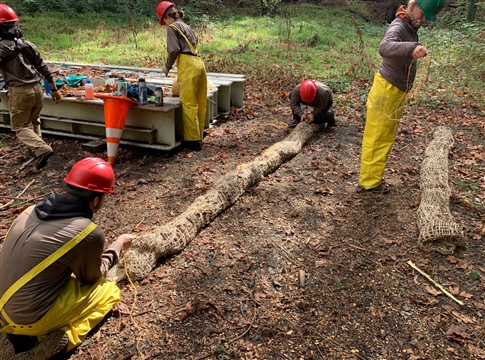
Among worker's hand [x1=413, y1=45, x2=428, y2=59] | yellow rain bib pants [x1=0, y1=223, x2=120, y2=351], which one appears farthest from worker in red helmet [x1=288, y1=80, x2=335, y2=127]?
yellow rain bib pants [x1=0, y1=223, x2=120, y2=351]

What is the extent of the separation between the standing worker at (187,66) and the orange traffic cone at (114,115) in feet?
2.82

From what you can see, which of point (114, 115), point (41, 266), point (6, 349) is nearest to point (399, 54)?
point (41, 266)

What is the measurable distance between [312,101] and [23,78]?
4612 mm

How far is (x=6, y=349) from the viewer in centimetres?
264

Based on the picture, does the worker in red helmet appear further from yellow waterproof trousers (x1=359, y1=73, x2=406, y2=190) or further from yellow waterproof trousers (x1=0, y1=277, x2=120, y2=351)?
yellow waterproof trousers (x1=0, y1=277, x2=120, y2=351)

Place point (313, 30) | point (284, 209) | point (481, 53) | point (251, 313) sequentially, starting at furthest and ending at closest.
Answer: point (313, 30)
point (481, 53)
point (284, 209)
point (251, 313)

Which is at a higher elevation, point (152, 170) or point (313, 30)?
point (313, 30)

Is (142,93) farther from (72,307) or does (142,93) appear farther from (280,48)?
(280,48)

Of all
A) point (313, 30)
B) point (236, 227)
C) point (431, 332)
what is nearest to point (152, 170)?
point (236, 227)

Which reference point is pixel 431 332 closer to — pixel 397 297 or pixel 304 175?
pixel 397 297

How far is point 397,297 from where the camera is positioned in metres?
3.31

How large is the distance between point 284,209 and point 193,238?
1.22 meters

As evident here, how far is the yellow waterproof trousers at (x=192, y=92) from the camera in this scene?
608 centimetres

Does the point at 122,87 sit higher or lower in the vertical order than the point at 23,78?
lower
